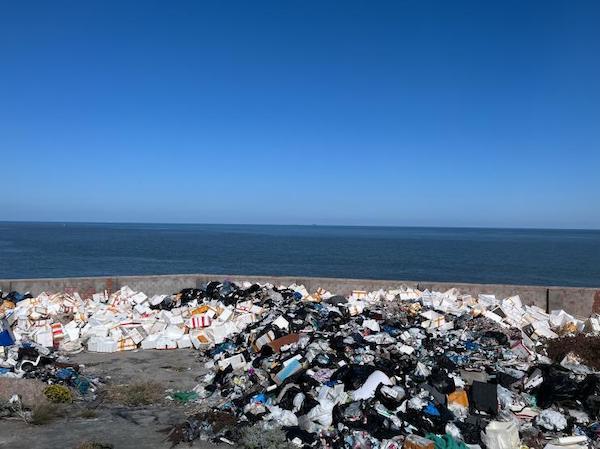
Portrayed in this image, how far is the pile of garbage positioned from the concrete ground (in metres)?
0.33

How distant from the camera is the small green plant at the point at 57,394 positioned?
688cm

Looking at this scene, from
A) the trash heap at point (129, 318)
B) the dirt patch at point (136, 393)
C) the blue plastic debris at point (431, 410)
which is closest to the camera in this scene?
the blue plastic debris at point (431, 410)

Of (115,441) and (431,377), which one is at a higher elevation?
(431,377)

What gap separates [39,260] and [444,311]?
5126cm

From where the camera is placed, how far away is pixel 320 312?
1099 centimetres

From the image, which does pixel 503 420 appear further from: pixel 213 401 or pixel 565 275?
pixel 565 275

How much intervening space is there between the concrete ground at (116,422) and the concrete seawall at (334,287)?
4.89 meters

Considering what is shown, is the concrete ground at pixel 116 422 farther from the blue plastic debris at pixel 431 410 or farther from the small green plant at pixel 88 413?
the blue plastic debris at pixel 431 410

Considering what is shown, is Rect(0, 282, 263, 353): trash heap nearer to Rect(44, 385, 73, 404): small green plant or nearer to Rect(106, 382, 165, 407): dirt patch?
Rect(106, 382, 165, 407): dirt patch

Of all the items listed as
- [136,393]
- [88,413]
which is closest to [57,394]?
[88,413]

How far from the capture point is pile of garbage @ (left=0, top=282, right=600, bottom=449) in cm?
607

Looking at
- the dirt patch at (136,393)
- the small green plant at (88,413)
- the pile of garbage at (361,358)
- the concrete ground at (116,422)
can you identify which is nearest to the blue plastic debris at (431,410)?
the pile of garbage at (361,358)

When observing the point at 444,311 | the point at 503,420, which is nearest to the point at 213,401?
the point at 503,420

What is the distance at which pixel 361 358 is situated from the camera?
791 cm
